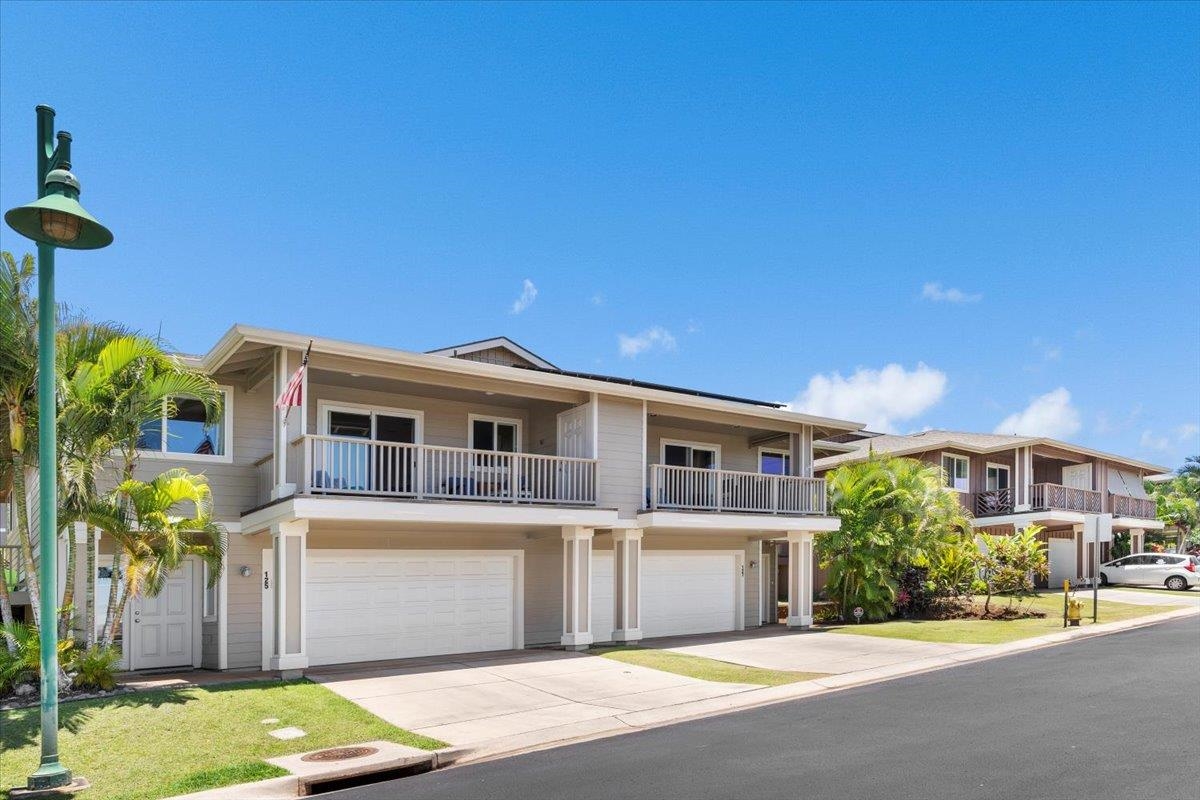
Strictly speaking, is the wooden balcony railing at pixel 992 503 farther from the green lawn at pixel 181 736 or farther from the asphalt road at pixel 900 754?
the green lawn at pixel 181 736

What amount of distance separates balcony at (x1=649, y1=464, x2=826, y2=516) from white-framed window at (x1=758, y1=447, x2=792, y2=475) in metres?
2.56

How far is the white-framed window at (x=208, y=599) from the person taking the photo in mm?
15352

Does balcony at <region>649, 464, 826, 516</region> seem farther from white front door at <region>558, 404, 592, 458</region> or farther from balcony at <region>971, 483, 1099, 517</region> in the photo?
balcony at <region>971, 483, 1099, 517</region>

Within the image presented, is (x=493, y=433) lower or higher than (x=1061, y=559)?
higher

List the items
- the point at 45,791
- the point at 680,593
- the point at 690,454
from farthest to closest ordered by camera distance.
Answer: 1. the point at 690,454
2. the point at 680,593
3. the point at 45,791

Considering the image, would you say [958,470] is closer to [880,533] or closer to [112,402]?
[880,533]

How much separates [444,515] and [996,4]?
14.9 meters

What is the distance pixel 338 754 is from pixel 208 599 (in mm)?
8119

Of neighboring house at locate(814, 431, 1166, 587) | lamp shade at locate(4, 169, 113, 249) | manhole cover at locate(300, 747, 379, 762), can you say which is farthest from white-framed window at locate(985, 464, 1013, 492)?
lamp shade at locate(4, 169, 113, 249)

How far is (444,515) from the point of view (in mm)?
14719

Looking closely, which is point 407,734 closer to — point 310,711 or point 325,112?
point 310,711

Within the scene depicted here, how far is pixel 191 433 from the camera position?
15.7 meters

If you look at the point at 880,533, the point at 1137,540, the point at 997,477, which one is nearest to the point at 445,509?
the point at 880,533

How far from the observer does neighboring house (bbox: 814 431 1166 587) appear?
3147 cm
